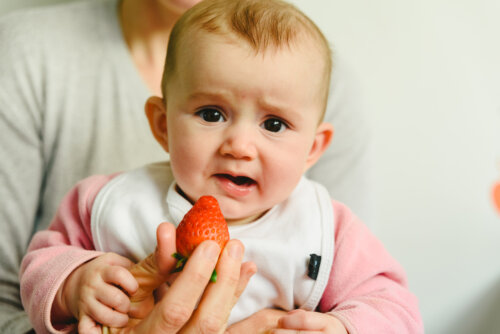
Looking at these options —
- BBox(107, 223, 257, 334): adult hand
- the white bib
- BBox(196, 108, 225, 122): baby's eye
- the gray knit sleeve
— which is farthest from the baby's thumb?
the gray knit sleeve

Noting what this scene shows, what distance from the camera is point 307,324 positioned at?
2.64 ft

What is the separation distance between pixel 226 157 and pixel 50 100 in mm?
756

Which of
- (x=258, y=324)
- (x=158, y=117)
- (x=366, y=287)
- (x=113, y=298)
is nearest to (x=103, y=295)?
(x=113, y=298)

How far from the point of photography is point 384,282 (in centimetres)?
98

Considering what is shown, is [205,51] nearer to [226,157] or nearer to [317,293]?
[226,157]

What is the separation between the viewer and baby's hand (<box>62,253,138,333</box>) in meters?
0.76

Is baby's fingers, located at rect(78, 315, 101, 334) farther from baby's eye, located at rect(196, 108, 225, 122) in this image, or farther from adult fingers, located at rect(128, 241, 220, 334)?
baby's eye, located at rect(196, 108, 225, 122)

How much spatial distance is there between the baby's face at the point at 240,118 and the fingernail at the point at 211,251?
0.18 meters

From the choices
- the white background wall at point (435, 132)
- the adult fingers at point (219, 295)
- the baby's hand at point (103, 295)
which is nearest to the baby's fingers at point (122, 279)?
the baby's hand at point (103, 295)

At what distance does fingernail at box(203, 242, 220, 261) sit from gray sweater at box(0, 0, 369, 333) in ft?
2.60

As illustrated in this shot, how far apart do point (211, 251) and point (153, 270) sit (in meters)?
0.15

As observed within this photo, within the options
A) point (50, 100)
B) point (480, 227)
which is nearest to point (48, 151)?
point (50, 100)

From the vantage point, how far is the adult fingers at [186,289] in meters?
0.68

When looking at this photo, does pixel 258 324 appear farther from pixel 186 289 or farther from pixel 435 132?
pixel 435 132
